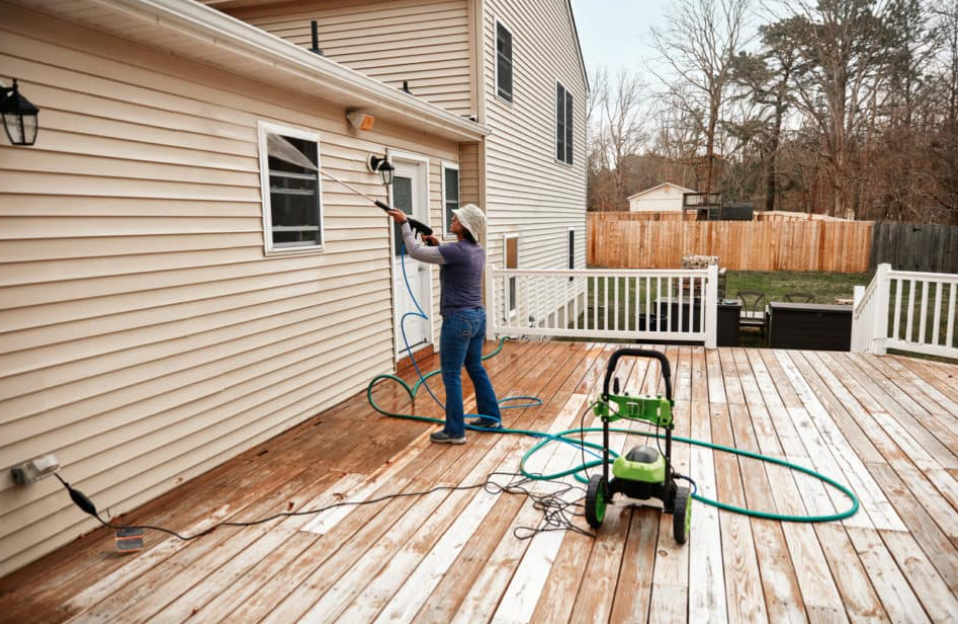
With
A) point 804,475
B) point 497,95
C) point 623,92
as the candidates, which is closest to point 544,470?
point 804,475

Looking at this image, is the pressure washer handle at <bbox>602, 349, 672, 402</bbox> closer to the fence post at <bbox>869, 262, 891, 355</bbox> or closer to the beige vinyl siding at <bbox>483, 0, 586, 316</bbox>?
the fence post at <bbox>869, 262, 891, 355</bbox>

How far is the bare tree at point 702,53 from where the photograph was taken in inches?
945

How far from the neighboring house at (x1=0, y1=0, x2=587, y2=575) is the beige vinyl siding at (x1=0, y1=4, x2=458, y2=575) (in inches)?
0.4

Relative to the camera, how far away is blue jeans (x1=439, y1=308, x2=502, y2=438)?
4035mm

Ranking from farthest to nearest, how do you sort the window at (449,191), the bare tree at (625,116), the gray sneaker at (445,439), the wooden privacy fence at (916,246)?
the bare tree at (625,116)
the wooden privacy fence at (916,246)
the window at (449,191)
the gray sneaker at (445,439)

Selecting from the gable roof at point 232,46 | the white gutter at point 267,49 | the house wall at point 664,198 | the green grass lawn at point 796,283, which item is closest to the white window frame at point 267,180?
the gable roof at point 232,46

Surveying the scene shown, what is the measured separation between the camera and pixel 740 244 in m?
20.0

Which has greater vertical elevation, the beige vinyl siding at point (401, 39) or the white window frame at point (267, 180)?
the beige vinyl siding at point (401, 39)

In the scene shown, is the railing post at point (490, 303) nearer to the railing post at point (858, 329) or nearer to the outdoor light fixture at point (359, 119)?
the outdoor light fixture at point (359, 119)

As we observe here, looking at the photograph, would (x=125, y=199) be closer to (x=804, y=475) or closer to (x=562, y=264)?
(x=804, y=475)

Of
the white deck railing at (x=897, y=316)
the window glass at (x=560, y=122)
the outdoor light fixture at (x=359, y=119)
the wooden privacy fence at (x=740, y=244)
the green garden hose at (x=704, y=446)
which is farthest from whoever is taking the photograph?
the wooden privacy fence at (x=740, y=244)

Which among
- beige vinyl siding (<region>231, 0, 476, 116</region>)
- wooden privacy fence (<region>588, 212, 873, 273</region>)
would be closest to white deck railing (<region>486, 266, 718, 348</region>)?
beige vinyl siding (<region>231, 0, 476, 116</region>)

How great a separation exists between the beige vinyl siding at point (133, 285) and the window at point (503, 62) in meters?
4.08

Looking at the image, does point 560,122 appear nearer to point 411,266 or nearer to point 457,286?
point 411,266
